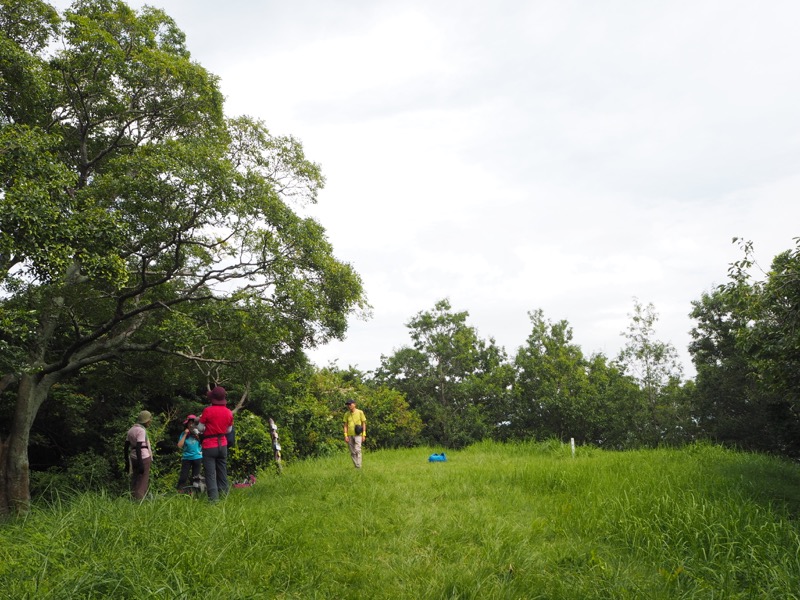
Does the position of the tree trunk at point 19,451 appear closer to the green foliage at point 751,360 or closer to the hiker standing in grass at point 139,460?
the hiker standing in grass at point 139,460

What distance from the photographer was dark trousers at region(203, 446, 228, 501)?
262 inches

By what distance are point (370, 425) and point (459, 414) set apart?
9739mm

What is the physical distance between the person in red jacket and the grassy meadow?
455mm

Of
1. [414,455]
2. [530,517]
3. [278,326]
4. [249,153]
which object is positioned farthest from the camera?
[414,455]

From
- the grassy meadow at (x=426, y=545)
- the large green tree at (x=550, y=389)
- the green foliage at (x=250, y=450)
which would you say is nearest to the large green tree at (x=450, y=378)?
the large green tree at (x=550, y=389)

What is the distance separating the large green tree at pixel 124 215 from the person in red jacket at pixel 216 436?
2278mm

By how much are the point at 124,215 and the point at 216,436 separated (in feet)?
14.7

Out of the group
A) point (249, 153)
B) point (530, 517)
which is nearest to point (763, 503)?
point (530, 517)

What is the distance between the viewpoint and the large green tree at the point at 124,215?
7391mm

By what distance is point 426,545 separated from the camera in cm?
484

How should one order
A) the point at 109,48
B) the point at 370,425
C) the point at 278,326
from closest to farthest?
the point at 278,326, the point at 109,48, the point at 370,425

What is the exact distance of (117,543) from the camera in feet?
13.9

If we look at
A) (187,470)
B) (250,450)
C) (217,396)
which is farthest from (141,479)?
(250,450)

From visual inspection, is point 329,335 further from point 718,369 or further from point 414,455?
point 718,369
